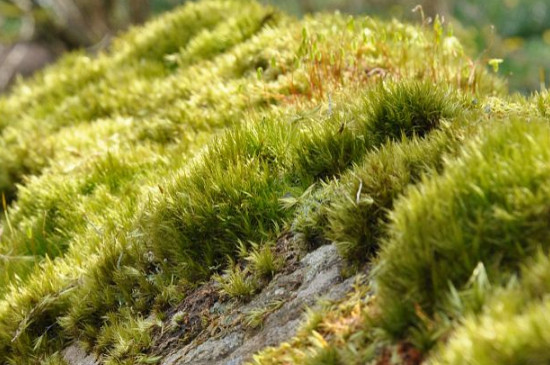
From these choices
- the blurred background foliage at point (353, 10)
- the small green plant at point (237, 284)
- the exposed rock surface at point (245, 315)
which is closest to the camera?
the exposed rock surface at point (245, 315)

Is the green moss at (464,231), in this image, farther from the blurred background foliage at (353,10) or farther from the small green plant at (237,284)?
the blurred background foliage at (353,10)

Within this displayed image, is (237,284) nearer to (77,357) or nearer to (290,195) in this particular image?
(290,195)

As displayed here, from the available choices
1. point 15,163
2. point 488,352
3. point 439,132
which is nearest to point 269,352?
point 488,352

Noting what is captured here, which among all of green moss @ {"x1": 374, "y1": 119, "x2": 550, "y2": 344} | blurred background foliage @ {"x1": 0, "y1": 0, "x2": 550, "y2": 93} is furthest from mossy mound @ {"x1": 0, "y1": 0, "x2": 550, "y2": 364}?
blurred background foliage @ {"x1": 0, "y1": 0, "x2": 550, "y2": 93}

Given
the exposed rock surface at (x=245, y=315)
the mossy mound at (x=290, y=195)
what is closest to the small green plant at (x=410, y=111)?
the mossy mound at (x=290, y=195)

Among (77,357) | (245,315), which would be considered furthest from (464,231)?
(77,357)

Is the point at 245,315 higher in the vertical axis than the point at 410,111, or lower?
lower

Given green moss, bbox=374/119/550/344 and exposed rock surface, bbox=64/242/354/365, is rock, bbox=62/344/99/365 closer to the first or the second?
exposed rock surface, bbox=64/242/354/365
